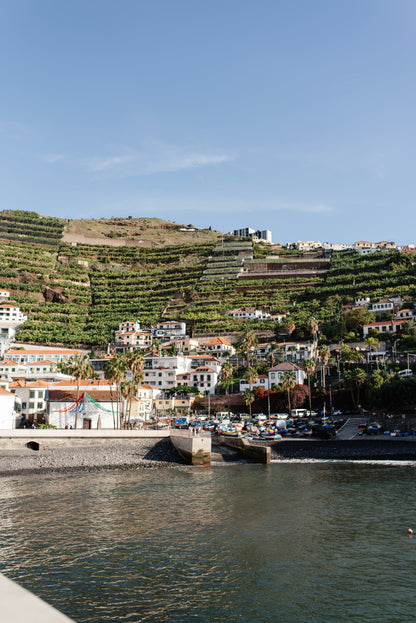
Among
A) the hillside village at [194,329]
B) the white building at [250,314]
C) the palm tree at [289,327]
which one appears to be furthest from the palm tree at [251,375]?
the white building at [250,314]

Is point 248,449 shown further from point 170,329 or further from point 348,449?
point 170,329

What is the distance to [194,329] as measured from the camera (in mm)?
131250

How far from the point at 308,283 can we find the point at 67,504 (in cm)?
12474

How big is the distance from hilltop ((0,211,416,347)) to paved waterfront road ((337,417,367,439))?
134 ft

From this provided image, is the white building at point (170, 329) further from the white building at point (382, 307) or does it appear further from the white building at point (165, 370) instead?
the white building at point (382, 307)

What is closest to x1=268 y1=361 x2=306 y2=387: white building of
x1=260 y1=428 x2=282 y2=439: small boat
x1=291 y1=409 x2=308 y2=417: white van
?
x1=291 y1=409 x2=308 y2=417: white van

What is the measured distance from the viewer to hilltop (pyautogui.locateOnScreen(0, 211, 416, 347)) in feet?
428

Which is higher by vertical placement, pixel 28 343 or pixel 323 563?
pixel 28 343

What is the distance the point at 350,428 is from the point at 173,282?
10258cm

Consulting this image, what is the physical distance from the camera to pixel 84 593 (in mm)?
18656

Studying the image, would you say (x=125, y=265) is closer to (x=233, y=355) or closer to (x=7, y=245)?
(x=7, y=245)

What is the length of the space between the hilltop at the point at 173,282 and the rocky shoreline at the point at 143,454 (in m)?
53.1

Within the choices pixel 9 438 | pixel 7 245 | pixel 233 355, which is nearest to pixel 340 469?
pixel 9 438

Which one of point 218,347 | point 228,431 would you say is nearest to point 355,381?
point 228,431
